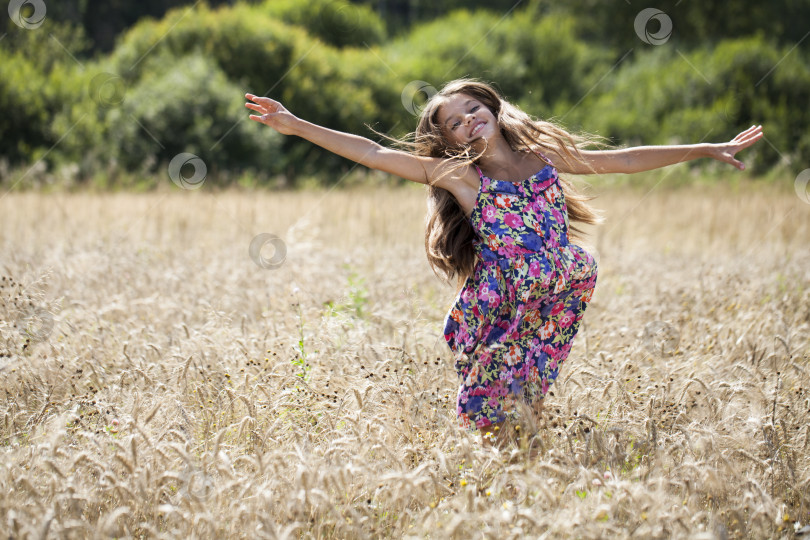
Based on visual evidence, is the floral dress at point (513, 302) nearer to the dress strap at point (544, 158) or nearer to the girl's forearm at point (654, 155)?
the dress strap at point (544, 158)

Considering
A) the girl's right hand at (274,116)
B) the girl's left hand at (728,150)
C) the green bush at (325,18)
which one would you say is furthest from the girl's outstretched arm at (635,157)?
the green bush at (325,18)

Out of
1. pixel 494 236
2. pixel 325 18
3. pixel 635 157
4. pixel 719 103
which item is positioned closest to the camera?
pixel 494 236

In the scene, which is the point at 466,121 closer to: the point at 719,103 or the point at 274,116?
the point at 274,116

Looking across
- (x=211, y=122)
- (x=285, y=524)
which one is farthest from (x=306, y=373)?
(x=211, y=122)

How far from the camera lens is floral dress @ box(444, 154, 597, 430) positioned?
9.88 ft

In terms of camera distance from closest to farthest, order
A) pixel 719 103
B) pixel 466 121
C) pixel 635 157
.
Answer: pixel 466 121 → pixel 635 157 → pixel 719 103

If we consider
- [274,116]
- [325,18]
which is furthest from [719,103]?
[274,116]

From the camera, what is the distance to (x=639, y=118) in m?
21.6

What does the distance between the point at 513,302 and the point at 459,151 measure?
29.3 inches

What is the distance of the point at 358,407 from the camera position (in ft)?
9.61

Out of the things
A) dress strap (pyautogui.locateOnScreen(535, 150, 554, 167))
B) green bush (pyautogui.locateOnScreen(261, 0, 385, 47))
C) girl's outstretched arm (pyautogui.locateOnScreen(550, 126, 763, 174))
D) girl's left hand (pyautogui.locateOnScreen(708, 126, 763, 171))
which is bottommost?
dress strap (pyautogui.locateOnScreen(535, 150, 554, 167))

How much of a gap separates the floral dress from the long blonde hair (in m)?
0.10

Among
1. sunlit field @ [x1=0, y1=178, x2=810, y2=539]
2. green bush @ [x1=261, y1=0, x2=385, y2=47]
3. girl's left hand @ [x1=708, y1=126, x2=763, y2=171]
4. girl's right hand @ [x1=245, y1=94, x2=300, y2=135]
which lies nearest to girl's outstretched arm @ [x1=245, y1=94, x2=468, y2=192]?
girl's right hand @ [x1=245, y1=94, x2=300, y2=135]

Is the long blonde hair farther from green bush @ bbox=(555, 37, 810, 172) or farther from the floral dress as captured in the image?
green bush @ bbox=(555, 37, 810, 172)
